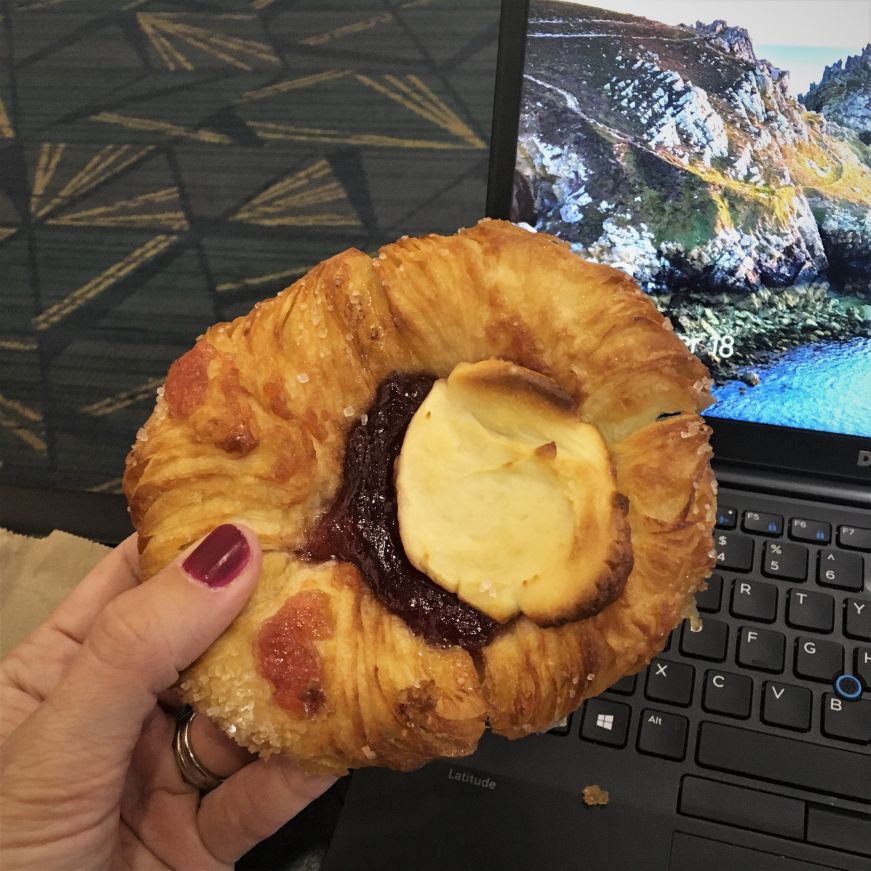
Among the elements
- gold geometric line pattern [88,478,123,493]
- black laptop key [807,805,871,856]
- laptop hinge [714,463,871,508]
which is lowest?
black laptop key [807,805,871,856]

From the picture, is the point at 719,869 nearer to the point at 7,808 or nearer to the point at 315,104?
the point at 7,808

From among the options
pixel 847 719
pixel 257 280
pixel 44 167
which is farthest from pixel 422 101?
pixel 847 719

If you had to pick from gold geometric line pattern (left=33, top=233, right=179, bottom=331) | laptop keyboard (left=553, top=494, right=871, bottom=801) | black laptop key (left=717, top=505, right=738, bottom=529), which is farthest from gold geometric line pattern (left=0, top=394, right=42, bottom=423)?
black laptop key (left=717, top=505, right=738, bottom=529)

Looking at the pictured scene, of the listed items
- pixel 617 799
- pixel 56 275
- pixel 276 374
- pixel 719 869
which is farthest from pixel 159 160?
pixel 719 869

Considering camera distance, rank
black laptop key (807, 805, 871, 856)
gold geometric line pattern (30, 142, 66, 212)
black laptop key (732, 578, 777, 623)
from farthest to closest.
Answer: gold geometric line pattern (30, 142, 66, 212), black laptop key (732, 578, 777, 623), black laptop key (807, 805, 871, 856)

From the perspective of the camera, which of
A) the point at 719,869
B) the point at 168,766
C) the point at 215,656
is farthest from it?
the point at 168,766

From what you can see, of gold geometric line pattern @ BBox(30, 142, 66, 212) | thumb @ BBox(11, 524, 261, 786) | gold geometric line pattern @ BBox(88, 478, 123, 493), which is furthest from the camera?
gold geometric line pattern @ BBox(30, 142, 66, 212)

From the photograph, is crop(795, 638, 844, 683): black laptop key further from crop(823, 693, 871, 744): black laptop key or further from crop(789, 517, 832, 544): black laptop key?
crop(789, 517, 832, 544): black laptop key
